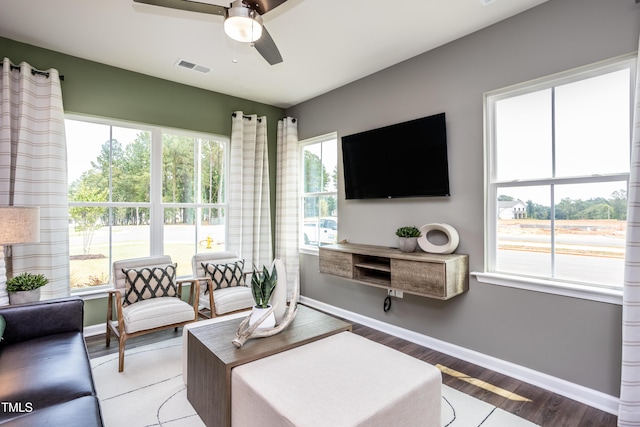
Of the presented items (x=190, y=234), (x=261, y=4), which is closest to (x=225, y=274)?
(x=190, y=234)

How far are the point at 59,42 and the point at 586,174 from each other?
177 inches

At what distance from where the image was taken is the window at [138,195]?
339 cm

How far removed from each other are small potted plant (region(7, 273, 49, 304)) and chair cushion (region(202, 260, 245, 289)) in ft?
4.49

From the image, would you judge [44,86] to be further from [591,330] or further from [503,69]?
[591,330]

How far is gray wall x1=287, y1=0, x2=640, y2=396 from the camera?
7.09 ft

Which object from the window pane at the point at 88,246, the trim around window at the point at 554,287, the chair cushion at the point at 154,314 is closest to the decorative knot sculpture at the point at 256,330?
the chair cushion at the point at 154,314

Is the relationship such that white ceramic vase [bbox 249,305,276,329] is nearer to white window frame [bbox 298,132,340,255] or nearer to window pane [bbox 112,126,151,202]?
white window frame [bbox 298,132,340,255]

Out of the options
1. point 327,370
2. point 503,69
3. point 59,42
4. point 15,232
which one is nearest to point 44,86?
point 59,42

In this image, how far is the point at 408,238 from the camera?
3051 mm

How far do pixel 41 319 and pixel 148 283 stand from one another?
93cm

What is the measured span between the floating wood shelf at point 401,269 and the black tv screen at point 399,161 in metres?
0.62

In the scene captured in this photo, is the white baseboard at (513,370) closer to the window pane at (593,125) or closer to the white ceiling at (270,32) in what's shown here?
the window pane at (593,125)

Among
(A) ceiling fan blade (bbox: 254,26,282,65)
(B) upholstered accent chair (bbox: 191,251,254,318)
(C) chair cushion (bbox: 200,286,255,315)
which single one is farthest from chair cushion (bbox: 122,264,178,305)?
(A) ceiling fan blade (bbox: 254,26,282,65)

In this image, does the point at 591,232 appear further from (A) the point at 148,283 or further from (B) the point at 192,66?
(B) the point at 192,66
